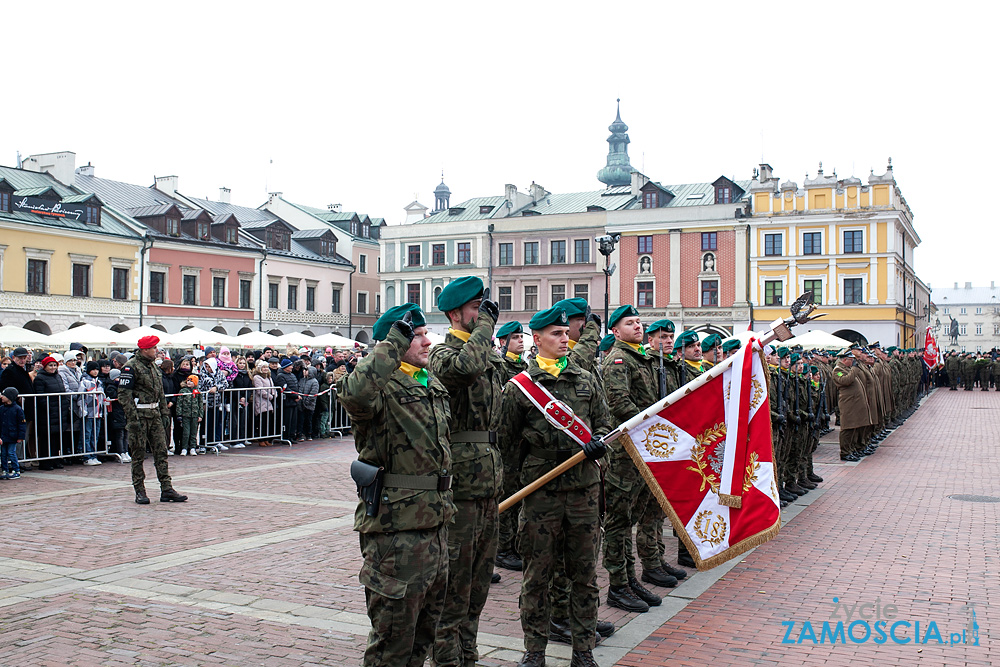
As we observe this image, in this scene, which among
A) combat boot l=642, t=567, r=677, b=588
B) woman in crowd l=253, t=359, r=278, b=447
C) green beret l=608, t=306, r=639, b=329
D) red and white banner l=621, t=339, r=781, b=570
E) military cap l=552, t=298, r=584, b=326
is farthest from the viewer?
woman in crowd l=253, t=359, r=278, b=447

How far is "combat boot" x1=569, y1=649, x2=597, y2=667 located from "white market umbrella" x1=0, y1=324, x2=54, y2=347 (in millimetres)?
23979

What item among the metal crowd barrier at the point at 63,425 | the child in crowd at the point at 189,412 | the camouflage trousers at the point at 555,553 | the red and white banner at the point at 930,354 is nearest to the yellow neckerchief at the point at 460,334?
the camouflage trousers at the point at 555,553

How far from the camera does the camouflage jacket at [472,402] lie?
4918mm

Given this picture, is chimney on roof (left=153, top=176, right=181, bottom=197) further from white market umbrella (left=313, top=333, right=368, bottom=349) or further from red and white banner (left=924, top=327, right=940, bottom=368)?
red and white banner (left=924, top=327, right=940, bottom=368)

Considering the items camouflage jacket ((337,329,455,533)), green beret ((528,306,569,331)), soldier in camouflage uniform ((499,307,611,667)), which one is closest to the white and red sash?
soldier in camouflage uniform ((499,307,611,667))

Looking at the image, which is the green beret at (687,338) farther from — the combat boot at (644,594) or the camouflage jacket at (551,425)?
the camouflage jacket at (551,425)

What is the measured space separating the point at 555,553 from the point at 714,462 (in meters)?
1.42

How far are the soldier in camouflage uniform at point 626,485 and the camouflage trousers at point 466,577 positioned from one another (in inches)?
75.9

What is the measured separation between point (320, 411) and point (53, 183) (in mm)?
32594

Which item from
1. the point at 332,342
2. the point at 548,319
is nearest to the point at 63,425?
the point at 548,319

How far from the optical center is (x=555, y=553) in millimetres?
5672

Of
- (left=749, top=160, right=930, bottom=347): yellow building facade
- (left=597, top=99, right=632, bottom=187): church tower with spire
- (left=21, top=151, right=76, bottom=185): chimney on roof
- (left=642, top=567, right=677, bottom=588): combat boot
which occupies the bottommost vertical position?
(left=642, top=567, right=677, bottom=588): combat boot

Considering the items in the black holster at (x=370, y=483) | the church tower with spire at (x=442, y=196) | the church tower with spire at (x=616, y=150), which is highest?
the church tower with spire at (x=616, y=150)

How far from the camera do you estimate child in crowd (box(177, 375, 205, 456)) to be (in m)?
16.5
